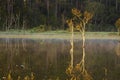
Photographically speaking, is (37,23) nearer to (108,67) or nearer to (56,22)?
(56,22)

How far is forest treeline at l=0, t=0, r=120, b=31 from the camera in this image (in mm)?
59875

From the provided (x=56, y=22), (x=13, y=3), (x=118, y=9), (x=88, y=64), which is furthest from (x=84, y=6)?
(x=88, y=64)

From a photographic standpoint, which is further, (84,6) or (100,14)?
(84,6)

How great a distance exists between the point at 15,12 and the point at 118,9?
22.9m

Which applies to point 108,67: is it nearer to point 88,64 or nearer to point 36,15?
point 88,64

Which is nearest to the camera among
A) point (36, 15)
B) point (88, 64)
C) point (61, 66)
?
point (61, 66)

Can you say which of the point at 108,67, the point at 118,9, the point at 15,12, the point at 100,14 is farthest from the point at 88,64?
the point at 118,9

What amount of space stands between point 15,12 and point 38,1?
11164 mm

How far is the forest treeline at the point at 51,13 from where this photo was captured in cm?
5988

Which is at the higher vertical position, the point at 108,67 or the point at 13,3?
the point at 13,3

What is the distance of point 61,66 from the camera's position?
59.5 ft

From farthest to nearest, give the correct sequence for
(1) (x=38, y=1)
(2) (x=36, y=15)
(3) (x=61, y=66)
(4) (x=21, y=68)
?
(1) (x=38, y=1) < (2) (x=36, y=15) < (3) (x=61, y=66) < (4) (x=21, y=68)

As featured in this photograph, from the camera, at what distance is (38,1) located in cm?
7300

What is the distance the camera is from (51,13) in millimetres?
72562
